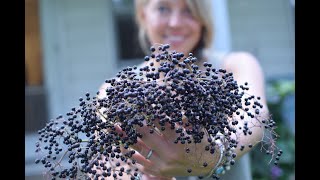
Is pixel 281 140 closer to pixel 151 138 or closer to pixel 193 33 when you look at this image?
pixel 193 33

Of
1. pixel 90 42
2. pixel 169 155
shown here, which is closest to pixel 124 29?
pixel 90 42

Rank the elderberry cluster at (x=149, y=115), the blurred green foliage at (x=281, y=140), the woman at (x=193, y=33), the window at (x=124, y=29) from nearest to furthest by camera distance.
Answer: the elderberry cluster at (x=149, y=115) → the woman at (x=193, y=33) → the blurred green foliage at (x=281, y=140) → the window at (x=124, y=29)

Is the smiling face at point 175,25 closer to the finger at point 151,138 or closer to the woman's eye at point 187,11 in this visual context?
the woman's eye at point 187,11

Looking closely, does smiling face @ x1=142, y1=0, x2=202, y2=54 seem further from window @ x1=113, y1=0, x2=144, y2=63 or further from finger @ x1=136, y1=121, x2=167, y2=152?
window @ x1=113, y1=0, x2=144, y2=63

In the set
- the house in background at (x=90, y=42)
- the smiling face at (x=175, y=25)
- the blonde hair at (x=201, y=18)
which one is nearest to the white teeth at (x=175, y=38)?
the smiling face at (x=175, y=25)
